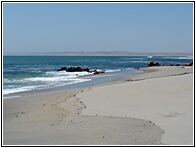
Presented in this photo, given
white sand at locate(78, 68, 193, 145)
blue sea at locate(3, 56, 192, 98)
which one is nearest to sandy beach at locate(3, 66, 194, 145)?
white sand at locate(78, 68, 193, 145)

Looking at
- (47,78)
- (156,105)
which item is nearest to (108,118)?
(156,105)

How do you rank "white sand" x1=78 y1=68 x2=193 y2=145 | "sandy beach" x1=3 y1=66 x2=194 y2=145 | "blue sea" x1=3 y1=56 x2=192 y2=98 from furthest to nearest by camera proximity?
"blue sea" x1=3 y1=56 x2=192 y2=98
"white sand" x1=78 y1=68 x2=193 y2=145
"sandy beach" x1=3 y1=66 x2=194 y2=145

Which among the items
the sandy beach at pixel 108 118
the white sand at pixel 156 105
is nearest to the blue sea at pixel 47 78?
the sandy beach at pixel 108 118

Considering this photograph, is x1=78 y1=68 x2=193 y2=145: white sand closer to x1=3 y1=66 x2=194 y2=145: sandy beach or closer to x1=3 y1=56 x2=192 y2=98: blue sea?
x1=3 y1=66 x2=194 y2=145: sandy beach

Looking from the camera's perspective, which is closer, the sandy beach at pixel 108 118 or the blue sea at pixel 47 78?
the sandy beach at pixel 108 118

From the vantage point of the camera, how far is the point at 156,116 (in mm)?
9945

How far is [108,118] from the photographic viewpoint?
10.0 metres

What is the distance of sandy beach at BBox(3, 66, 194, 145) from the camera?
7.64 meters

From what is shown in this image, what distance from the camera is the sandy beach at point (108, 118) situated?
7.64 metres

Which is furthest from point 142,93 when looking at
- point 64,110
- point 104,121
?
point 104,121

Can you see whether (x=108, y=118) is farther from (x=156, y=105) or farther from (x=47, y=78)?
(x=47, y=78)

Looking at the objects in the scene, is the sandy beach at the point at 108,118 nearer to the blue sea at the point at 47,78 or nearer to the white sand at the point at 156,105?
the white sand at the point at 156,105

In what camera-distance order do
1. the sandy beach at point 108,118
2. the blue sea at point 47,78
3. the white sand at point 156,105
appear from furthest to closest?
the blue sea at point 47,78, the white sand at point 156,105, the sandy beach at point 108,118

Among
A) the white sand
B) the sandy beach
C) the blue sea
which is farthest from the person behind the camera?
the blue sea
